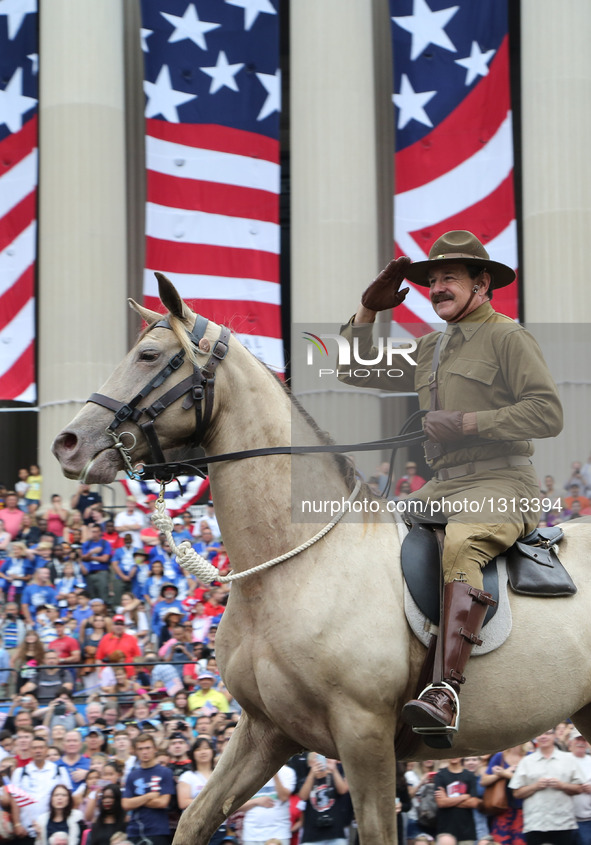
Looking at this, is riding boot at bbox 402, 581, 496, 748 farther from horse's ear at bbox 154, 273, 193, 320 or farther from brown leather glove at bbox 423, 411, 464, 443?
horse's ear at bbox 154, 273, 193, 320

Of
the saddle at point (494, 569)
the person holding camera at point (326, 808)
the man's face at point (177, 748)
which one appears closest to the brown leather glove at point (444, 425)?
the saddle at point (494, 569)

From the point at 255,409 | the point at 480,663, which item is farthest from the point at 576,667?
the point at 255,409

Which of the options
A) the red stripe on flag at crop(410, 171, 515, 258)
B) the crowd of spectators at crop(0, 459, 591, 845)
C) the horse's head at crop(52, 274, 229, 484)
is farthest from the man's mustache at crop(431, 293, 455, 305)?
the red stripe on flag at crop(410, 171, 515, 258)

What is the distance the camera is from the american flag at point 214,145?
21078mm

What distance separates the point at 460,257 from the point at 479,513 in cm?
136

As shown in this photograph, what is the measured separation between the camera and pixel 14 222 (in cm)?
2123

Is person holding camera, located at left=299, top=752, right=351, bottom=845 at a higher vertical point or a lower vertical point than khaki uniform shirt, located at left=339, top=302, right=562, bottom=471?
lower

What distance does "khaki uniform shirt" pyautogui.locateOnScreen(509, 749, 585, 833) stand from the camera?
9281 millimetres

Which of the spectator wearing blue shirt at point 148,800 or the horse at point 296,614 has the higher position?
the horse at point 296,614

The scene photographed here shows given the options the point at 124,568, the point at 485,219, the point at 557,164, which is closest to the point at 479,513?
the point at 124,568

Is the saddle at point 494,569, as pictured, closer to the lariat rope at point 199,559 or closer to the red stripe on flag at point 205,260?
the lariat rope at point 199,559

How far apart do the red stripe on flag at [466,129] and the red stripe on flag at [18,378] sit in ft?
24.1

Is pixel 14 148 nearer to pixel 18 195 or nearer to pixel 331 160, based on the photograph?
pixel 18 195

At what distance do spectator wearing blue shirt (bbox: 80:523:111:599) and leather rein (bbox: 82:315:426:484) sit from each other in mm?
9342
